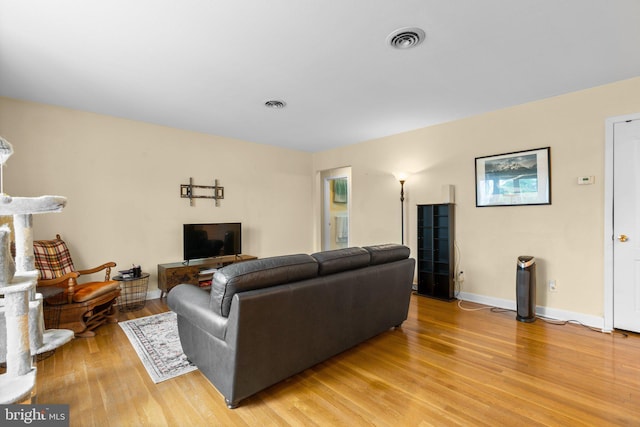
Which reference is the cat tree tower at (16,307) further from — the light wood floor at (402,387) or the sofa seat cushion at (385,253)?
the sofa seat cushion at (385,253)

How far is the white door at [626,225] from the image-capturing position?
2877mm

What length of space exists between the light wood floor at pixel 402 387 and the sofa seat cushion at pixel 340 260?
0.77 meters

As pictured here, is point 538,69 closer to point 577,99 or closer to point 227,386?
point 577,99

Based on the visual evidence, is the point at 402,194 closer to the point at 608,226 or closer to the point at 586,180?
the point at 586,180

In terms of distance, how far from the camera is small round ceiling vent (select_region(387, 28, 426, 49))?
2.11 meters

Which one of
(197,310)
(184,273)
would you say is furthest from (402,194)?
(197,310)

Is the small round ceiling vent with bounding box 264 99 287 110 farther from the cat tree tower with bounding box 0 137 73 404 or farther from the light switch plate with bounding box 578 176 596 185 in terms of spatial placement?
the light switch plate with bounding box 578 176 596 185

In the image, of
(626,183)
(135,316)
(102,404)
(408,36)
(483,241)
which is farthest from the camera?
(483,241)

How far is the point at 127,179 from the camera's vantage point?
400cm

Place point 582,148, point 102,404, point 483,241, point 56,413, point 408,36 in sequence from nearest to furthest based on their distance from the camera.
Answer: point 56,413 → point 102,404 → point 408,36 → point 582,148 → point 483,241

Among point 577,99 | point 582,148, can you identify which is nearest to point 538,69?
point 577,99

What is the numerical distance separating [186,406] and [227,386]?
1.01 ft

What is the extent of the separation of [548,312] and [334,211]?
3883 mm

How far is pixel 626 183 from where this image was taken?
292cm
